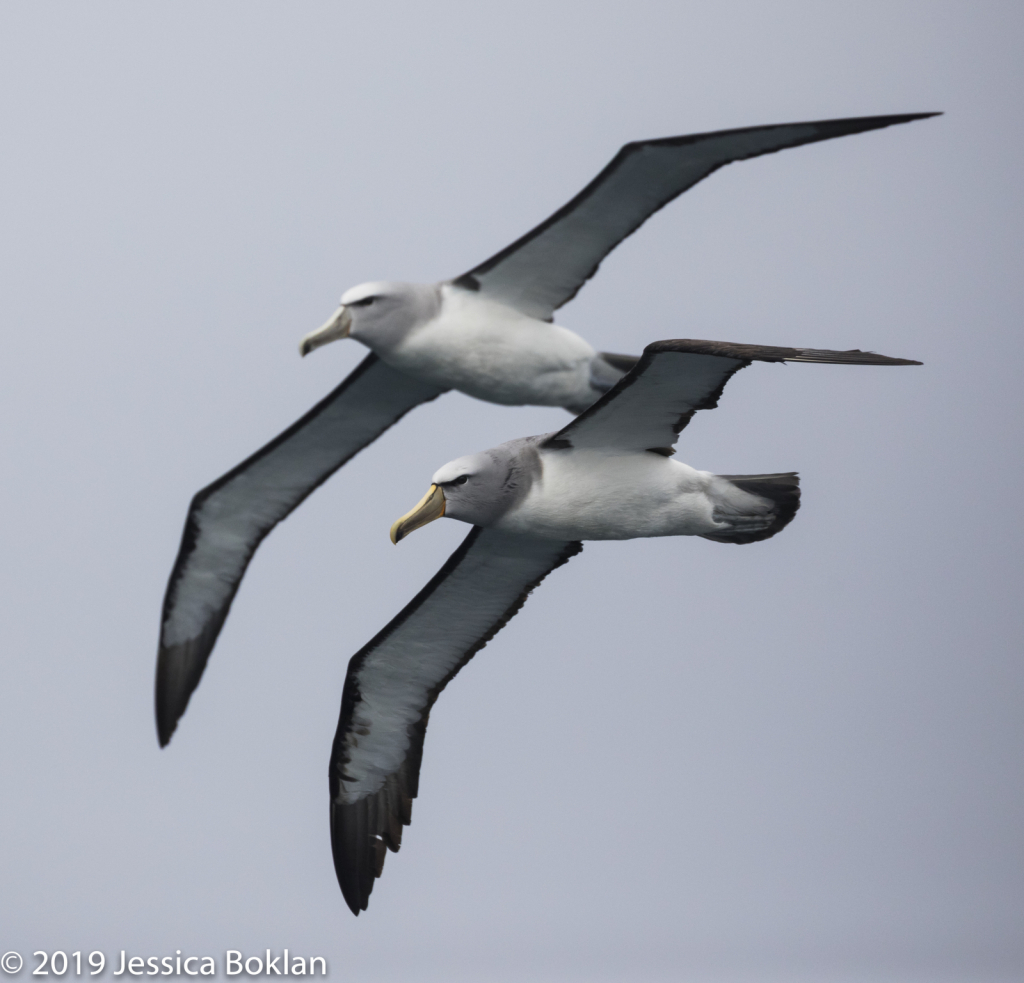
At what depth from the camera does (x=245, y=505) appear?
15391 mm

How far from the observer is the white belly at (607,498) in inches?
420

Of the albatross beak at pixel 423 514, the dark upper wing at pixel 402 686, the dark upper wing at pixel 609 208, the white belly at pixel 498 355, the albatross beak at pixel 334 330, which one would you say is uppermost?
the dark upper wing at pixel 609 208

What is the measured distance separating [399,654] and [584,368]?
2753mm

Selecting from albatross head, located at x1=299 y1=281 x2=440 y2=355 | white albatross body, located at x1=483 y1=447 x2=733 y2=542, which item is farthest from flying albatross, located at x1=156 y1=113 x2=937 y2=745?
white albatross body, located at x1=483 y1=447 x2=733 y2=542

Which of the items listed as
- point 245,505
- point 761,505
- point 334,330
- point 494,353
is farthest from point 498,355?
point 245,505

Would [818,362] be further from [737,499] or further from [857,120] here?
[857,120]

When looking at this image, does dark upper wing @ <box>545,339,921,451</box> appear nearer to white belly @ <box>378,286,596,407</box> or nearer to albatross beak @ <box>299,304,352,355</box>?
white belly @ <box>378,286,596,407</box>

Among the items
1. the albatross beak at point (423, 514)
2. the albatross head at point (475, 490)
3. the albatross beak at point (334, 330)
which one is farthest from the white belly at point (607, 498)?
the albatross beak at point (334, 330)

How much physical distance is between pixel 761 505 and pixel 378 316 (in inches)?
145

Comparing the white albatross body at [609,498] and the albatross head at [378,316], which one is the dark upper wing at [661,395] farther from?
the albatross head at [378,316]

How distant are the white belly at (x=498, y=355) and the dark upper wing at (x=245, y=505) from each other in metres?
1.22

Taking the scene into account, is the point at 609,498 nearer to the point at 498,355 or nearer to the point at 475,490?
the point at 475,490

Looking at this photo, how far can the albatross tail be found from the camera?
36.4ft

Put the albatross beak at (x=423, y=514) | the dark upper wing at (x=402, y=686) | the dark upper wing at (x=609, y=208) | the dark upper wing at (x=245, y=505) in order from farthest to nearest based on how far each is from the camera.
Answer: the dark upper wing at (x=245, y=505)
the dark upper wing at (x=402, y=686)
the dark upper wing at (x=609, y=208)
the albatross beak at (x=423, y=514)
